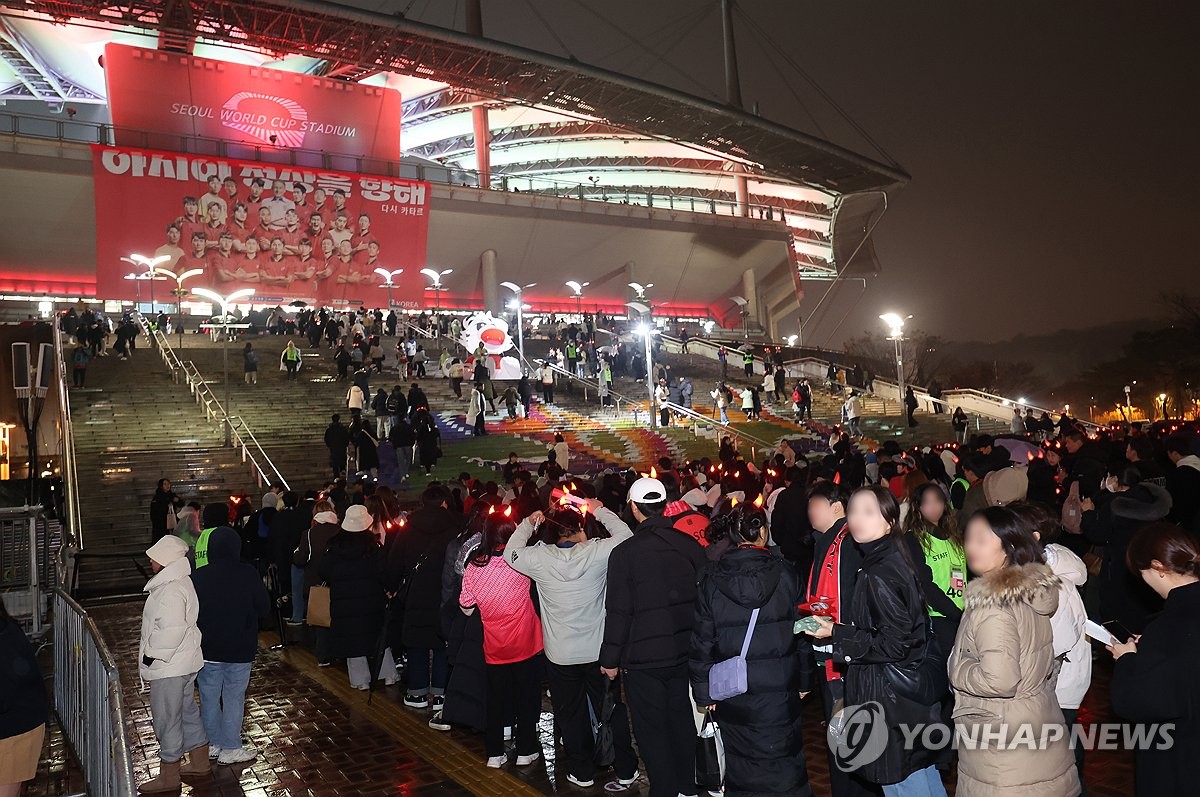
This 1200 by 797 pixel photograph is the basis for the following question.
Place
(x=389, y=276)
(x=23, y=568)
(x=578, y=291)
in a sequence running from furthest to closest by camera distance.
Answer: (x=578, y=291) → (x=389, y=276) → (x=23, y=568)

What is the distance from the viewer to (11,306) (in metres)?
32.3

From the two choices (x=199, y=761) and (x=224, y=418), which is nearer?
(x=199, y=761)

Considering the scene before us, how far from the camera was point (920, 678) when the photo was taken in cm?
352

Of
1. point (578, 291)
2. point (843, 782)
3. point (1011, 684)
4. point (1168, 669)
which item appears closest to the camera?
point (1168, 669)

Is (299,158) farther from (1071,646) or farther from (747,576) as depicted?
(1071,646)

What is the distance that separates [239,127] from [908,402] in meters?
28.4

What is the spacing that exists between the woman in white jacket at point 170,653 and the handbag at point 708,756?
124 inches

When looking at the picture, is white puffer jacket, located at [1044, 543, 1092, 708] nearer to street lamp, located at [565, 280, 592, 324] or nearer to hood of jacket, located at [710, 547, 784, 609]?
hood of jacket, located at [710, 547, 784, 609]

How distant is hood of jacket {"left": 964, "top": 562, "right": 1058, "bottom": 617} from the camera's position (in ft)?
10.5

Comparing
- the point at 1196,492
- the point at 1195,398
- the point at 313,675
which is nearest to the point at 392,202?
the point at 313,675

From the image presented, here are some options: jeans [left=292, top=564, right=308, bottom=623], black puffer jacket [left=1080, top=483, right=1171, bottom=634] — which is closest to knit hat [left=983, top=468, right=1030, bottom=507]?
black puffer jacket [left=1080, top=483, right=1171, bottom=634]

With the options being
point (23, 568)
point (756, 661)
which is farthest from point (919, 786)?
point (23, 568)

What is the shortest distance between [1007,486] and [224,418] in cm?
1745

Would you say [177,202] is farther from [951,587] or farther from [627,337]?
[951,587]
